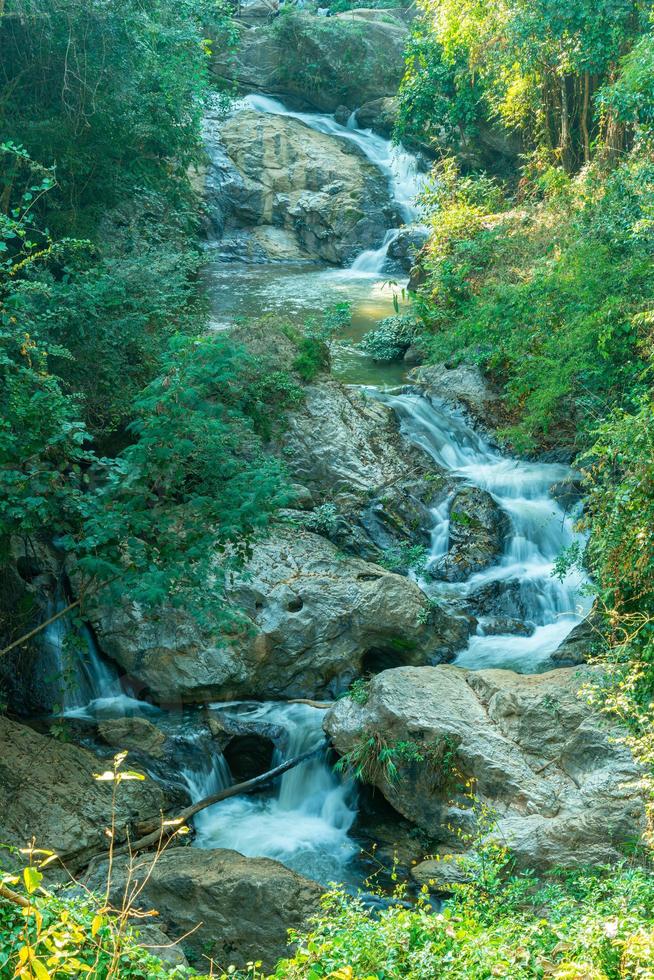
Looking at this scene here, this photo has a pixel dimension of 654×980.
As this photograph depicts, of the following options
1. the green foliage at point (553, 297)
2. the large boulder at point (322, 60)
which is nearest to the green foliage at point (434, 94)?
the large boulder at point (322, 60)

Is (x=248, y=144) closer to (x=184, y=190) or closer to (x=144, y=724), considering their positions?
(x=184, y=190)

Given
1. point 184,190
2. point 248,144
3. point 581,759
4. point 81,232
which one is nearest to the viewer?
point 581,759

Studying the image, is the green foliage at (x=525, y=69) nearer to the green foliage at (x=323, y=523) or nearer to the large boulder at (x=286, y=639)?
the green foliage at (x=323, y=523)

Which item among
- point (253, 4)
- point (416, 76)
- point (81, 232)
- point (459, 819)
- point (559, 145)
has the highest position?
point (253, 4)

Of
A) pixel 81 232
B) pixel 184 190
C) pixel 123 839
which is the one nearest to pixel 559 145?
pixel 184 190

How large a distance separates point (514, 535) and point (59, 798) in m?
5.84

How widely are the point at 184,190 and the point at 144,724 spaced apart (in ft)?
27.7

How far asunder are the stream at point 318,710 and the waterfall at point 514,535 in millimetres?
13

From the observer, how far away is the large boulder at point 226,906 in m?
5.96

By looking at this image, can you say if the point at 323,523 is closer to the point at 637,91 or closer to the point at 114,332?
the point at 114,332

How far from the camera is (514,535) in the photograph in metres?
10.4

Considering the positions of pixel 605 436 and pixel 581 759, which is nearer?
pixel 581 759

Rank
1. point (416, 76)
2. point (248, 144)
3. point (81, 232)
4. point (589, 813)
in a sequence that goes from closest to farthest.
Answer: point (589, 813) → point (81, 232) → point (416, 76) → point (248, 144)

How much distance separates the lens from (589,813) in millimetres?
6363
